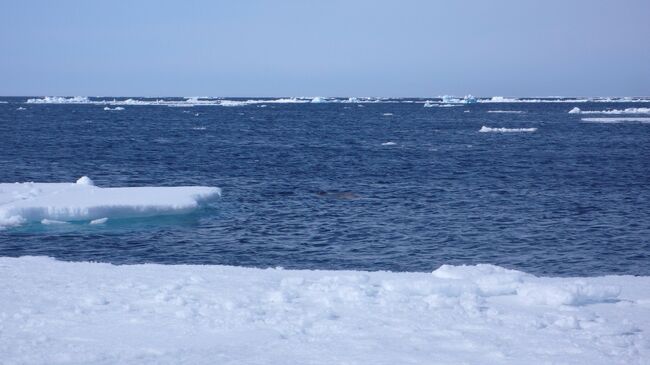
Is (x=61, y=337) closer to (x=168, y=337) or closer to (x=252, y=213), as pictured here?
(x=168, y=337)

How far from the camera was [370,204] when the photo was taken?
21.5 meters

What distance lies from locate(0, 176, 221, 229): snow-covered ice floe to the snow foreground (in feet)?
21.4

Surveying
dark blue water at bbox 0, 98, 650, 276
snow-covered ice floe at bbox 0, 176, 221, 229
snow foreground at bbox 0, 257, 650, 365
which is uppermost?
snow foreground at bbox 0, 257, 650, 365

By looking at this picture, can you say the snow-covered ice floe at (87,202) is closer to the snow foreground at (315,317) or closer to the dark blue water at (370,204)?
the dark blue water at (370,204)

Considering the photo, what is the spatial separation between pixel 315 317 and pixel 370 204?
14252 millimetres

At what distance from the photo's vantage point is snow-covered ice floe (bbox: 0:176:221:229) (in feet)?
52.1

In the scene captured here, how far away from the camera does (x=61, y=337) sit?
6555 millimetres

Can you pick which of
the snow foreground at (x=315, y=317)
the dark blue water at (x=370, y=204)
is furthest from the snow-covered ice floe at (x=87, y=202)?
the snow foreground at (x=315, y=317)

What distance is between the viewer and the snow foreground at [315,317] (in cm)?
622

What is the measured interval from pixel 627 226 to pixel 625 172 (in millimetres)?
13177

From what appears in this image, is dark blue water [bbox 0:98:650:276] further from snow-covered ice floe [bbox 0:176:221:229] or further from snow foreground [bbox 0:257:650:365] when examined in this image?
snow foreground [bbox 0:257:650:365]

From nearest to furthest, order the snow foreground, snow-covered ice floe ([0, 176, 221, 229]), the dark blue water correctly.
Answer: the snow foreground → the dark blue water → snow-covered ice floe ([0, 176, 221, 229])

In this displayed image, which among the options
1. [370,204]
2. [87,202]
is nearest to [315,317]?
[87,202]

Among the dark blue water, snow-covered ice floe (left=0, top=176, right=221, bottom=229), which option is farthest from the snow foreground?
snow-covered ice floe (left=0, top=176, right=221, bottom=229)
